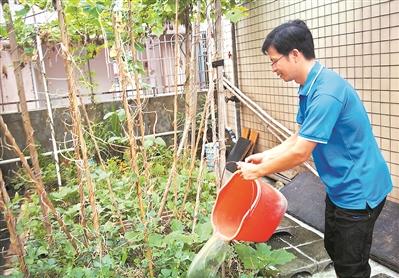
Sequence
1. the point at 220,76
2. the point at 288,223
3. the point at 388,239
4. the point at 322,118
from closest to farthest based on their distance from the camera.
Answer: the point at 322,118 < the point at 220,76 < the point at 388,239 < the point at 288,223

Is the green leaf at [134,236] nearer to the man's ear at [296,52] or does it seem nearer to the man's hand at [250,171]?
the man's hand at [250,171]

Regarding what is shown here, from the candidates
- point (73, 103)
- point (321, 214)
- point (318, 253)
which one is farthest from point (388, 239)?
point (73, 103)

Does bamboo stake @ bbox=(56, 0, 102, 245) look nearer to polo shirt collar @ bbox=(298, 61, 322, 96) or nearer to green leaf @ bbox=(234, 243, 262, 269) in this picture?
green leaf @ bbox=(234, 243, 262, 269)

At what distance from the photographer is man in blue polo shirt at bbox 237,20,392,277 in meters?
1.96

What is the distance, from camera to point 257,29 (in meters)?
6.02

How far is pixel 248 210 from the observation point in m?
2.21

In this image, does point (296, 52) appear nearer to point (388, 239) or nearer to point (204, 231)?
point (204, 231)

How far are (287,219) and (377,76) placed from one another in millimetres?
1839

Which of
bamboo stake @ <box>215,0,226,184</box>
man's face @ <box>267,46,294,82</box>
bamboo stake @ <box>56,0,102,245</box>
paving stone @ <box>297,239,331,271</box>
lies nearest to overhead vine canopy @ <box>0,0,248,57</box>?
bamboo stake @ <box>56,0,102,245</box>

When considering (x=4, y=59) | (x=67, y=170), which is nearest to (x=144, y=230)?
(x=67, y=170)

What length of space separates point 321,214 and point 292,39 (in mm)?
2581

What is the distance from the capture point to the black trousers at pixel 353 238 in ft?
7.09

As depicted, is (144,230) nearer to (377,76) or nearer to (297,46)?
(297,46)

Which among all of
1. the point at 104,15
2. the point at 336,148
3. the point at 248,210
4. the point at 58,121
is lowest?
the point at 248,210
